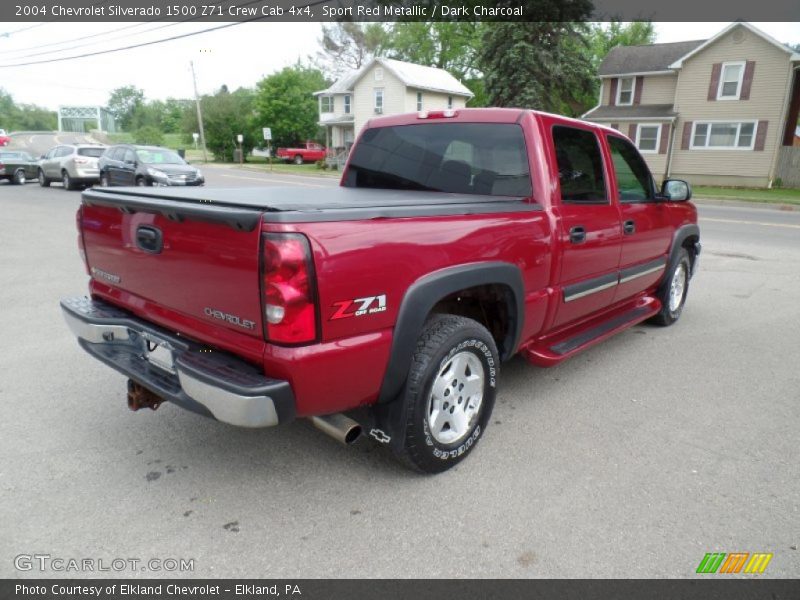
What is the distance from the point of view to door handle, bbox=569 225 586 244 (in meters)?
3.60

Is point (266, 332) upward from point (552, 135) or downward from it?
downward

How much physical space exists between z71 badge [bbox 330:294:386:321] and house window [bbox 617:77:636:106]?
32568 millimetres

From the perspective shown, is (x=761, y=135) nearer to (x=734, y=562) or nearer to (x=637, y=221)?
(x=637, y=221)

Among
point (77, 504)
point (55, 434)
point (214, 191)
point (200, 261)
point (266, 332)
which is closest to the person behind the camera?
point (266, 332)

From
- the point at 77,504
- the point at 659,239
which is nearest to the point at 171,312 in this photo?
the point at 77,504

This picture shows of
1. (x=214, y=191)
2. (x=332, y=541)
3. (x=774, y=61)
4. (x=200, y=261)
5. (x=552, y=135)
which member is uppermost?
(x=774, y=61)

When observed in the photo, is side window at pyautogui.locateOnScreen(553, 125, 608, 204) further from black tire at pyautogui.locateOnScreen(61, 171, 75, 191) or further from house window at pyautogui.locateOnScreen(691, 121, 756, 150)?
house window at pyautogui.locateOnScreen(691, 121, 756, 150)

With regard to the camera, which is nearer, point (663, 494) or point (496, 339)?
point (663, 494)

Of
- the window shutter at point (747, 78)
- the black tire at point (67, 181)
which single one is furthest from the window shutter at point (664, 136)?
the black tire at point (67, 181)

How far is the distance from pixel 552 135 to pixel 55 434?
3.55m

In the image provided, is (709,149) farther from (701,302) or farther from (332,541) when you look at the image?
(332,541)

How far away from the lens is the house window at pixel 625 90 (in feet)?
99.5

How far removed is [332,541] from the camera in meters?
2.49

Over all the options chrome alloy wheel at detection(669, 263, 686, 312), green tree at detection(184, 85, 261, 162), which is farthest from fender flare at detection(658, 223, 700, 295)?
green tree at detection(184, 85, 261, 162)
